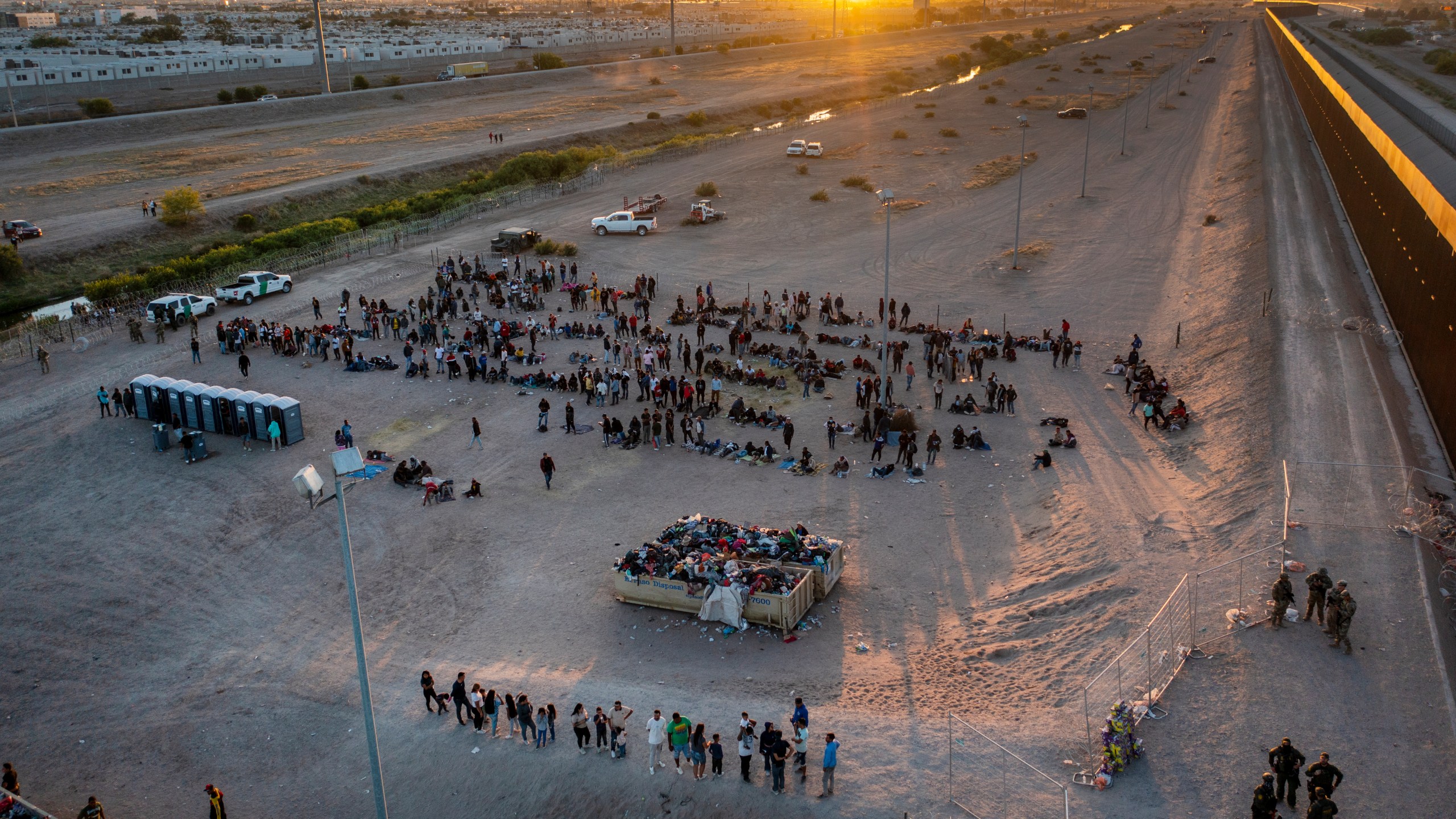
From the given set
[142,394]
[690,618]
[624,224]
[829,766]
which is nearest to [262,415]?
[142,394]

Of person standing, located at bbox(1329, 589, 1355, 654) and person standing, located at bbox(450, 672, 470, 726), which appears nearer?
person standing, located at bbox(1329, 589, 1355, 654)

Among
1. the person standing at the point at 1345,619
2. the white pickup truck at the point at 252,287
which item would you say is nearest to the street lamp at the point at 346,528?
the person standing at the point at 1345,619

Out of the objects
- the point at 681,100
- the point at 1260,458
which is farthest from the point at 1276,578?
the point at 681,100

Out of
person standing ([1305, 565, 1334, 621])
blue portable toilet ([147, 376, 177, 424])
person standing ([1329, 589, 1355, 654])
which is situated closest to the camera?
person standing ([1329, 589, 1355, 654])

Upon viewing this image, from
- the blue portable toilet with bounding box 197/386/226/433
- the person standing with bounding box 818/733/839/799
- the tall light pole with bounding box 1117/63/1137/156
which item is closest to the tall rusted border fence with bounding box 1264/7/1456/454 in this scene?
the tall light pole with bounding box 1117/63/1137/156

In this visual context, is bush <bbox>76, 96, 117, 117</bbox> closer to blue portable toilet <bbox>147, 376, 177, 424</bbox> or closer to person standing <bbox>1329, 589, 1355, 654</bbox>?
blue portable toilet <bbox>147, 376, 177, 424</bbox>

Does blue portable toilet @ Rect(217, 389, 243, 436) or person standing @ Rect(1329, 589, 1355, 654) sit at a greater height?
person standing @ Rect(1329, 589, 1355, 654)

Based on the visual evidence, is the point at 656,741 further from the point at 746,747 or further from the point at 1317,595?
the point at 1317,595
